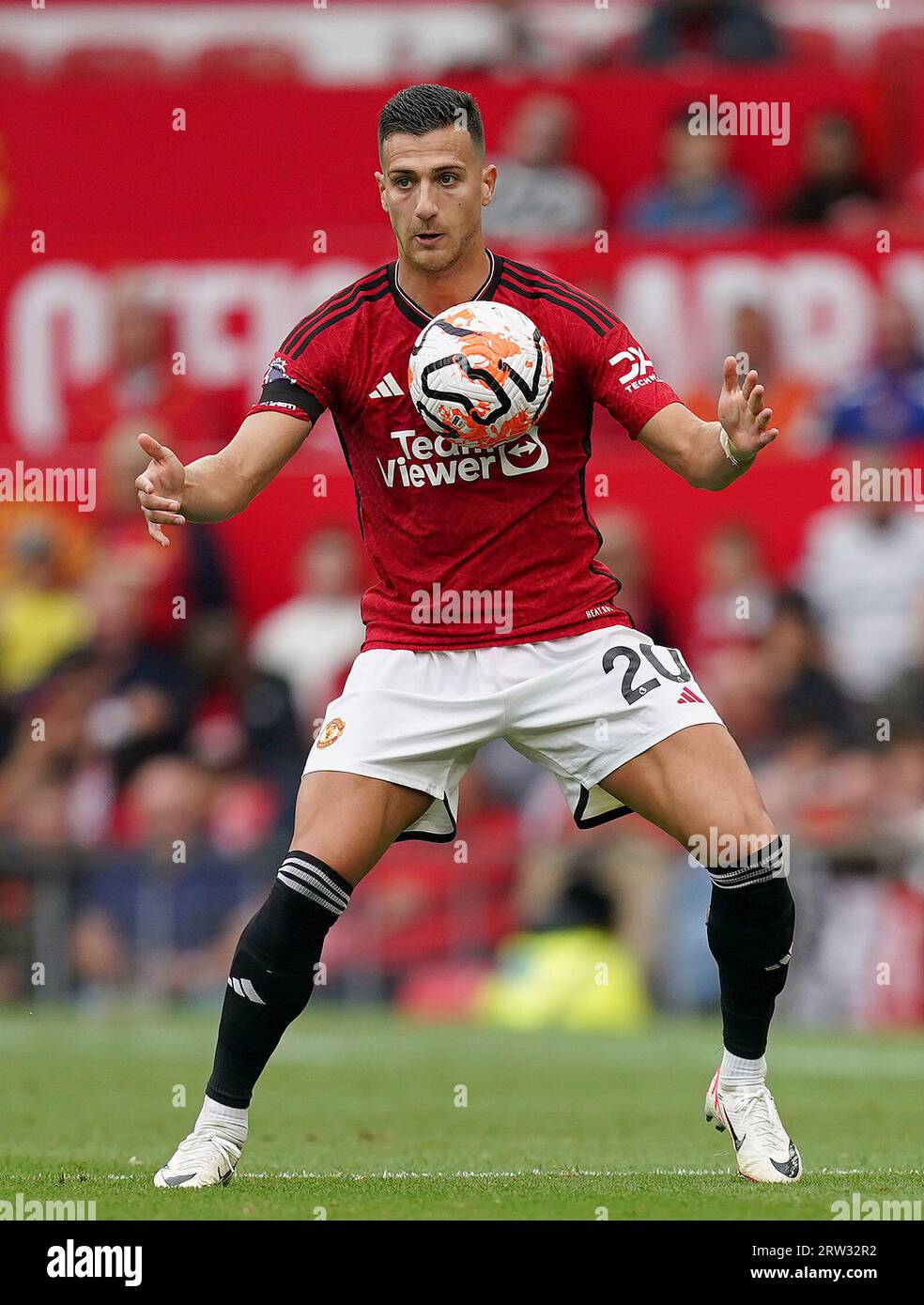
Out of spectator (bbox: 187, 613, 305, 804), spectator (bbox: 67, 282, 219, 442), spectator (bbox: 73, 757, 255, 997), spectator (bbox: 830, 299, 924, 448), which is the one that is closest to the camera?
spectator (bbox: 73, 757, 255, 997)

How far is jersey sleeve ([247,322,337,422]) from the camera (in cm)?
675

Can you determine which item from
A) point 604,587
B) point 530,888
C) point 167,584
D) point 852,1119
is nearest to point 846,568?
point 530,888

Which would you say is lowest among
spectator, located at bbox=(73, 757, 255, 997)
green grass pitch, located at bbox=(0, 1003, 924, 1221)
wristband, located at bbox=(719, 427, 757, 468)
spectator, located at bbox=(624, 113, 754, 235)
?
green grass pitch, located at bbox=(0, 1003, 924, 1221)

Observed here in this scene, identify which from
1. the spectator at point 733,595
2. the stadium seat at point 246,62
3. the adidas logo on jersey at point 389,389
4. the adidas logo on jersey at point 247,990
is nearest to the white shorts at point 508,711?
→ the adidas logo on jersey at point 247,990

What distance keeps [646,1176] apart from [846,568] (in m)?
7.82

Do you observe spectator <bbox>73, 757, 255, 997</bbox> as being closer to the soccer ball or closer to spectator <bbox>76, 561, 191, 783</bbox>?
spectator <bbox>76, 561, 191, 783</bbox>

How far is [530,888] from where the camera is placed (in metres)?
13.3

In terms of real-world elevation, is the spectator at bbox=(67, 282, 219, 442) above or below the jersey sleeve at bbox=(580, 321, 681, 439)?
above

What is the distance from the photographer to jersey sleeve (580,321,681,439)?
671 cm

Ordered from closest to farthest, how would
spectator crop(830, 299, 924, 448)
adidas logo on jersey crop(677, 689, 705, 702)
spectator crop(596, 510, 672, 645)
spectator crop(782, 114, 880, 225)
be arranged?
adidas logo on jersey crop(677, 689, 705, 702)
spectator crop(596, 510, 672, 645)
spectator crop(830, 299, 924, 448)
spectator crop(782, 114, 880, 225)

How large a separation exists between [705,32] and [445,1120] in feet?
38.4

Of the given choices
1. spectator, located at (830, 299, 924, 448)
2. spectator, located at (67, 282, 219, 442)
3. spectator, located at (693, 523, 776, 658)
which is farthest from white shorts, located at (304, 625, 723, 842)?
spectator, located at (67, 282, 219, 442)

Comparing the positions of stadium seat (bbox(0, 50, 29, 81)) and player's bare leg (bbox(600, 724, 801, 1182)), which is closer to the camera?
player's bare leg (bbox(600, 724, 801, 1182))

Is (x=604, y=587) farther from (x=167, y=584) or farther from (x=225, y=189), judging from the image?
(x=225, y=189)
